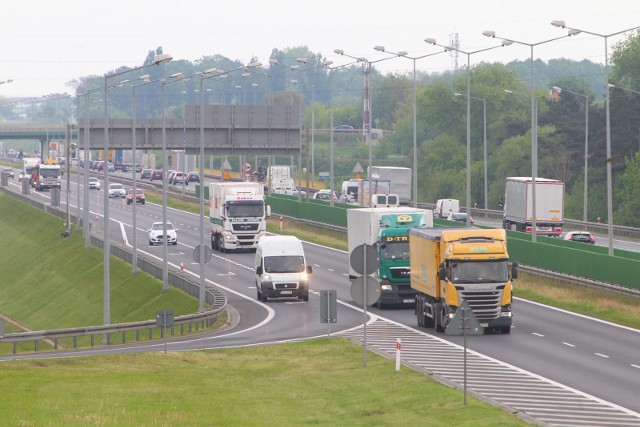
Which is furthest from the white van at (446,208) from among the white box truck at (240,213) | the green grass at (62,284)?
the white box truck at (240,213)

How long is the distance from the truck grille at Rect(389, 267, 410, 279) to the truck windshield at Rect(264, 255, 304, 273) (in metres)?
5.95

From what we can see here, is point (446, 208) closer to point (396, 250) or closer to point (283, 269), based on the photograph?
point (283, 269)

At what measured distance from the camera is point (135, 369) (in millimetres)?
39750

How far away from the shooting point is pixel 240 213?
270 ft

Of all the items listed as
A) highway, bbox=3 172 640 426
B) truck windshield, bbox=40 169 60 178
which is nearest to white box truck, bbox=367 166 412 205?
highway, bbox=3 172 640 426

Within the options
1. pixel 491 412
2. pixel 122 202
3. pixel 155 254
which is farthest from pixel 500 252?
pixel 122 202

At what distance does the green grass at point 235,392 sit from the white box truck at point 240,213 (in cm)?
3776

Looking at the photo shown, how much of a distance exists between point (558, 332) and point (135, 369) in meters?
15.9

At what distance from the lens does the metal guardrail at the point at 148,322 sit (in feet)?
160

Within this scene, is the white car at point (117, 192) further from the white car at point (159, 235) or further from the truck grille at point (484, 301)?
the truck grille at point (484, 301)

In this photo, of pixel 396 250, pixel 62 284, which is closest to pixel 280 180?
pixel 62 284

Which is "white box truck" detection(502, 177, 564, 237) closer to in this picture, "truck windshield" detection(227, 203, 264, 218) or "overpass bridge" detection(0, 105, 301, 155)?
"overpass bridge" detection(0, 105, 301, 155)

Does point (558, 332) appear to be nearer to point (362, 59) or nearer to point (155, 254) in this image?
point (362, 59)

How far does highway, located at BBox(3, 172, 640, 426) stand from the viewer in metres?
32.9
